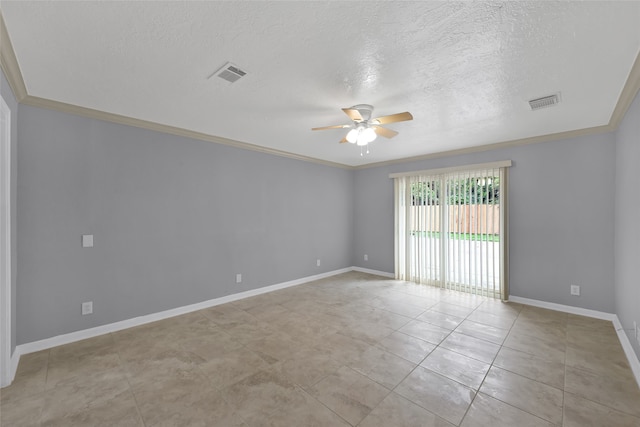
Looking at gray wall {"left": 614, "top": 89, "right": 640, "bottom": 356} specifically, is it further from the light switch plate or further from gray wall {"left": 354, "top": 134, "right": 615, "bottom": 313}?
the light switch plate

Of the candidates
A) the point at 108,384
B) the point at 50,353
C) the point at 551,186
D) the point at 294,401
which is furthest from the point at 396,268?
the point at 50,353

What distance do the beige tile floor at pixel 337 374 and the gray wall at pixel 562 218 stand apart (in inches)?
21.0

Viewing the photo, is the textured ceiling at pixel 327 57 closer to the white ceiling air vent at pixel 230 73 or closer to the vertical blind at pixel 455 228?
the white ceiling air vent at pixel 230 73

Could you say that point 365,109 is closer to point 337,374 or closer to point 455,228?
point 337,374

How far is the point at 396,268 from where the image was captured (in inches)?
224

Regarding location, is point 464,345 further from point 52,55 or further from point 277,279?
point 52,55

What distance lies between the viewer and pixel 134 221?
336 cm

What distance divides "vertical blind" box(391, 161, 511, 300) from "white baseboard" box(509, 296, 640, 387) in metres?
0.34

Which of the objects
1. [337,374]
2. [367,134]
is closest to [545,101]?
[367,134]

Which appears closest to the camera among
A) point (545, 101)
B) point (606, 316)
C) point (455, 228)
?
point (545, 101)

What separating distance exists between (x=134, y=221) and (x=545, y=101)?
15.7 feet

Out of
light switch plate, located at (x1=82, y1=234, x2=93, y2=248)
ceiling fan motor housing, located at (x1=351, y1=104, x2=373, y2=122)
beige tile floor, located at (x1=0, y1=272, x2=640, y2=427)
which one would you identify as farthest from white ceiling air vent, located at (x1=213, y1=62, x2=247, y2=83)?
beige tile floor, located at (x1=0, y1=272, x2=640, y2=427)

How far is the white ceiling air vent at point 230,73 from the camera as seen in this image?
7.06 ft

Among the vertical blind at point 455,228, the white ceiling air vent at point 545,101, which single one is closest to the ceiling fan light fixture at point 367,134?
the white ceiling air vent at point 545,101
